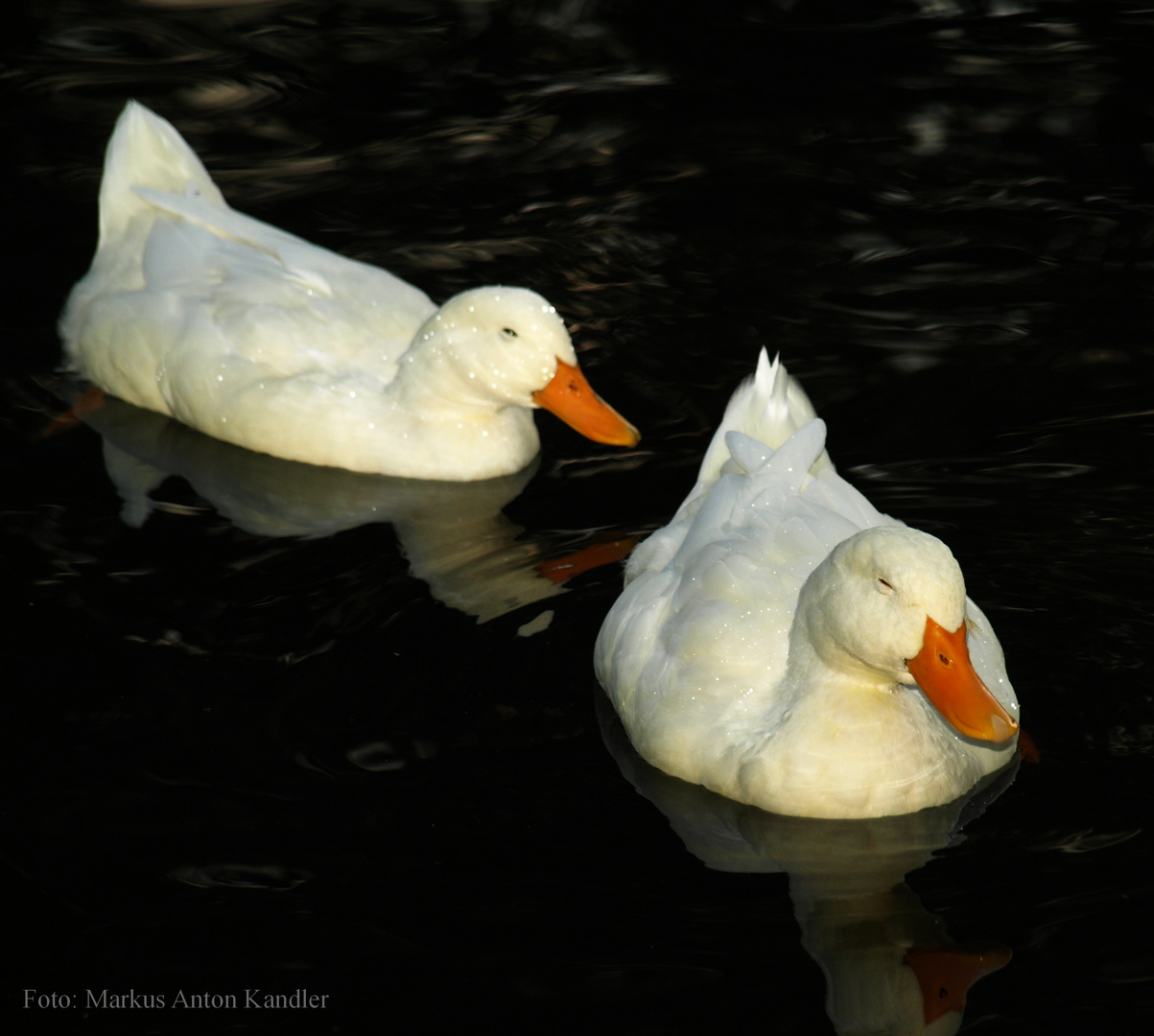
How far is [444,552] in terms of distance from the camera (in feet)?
20.8

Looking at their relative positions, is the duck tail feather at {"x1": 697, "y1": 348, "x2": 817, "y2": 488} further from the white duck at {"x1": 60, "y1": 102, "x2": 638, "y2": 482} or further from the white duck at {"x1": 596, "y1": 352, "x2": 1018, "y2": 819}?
the white duck at {"x1": 60, "y1": 102, "x2": 638, "y2": 482}

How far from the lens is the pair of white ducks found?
4.58m

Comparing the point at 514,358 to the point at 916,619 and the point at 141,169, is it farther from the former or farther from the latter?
the point at 916,619

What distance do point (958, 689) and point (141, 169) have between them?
506cm

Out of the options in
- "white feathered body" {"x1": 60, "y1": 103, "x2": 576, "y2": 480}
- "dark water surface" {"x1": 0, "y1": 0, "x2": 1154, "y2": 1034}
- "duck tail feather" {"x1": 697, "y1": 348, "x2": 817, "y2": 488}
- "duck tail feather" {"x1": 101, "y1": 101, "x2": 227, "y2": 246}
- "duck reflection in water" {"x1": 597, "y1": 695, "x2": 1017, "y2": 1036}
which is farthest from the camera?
"duck tail feather" {"x1": 101, "y1": 101, "x2": 227, "y2": 246}

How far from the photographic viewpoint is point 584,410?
670cm

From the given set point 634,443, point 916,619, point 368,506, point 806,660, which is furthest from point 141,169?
point 916,619

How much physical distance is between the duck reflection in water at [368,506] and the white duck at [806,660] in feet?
2.44

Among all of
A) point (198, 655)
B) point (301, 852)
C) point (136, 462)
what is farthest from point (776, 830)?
point (136, 462)

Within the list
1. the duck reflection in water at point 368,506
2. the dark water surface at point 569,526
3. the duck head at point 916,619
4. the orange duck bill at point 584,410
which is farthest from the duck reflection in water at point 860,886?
the orange duck bill at point 584,410

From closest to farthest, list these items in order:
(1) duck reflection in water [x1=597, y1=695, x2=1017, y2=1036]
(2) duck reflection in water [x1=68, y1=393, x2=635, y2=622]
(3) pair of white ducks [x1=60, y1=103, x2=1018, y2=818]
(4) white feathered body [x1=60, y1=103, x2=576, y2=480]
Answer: (1) duck reflection in water [x1=597, y1=695, x2=1017, y2=1036] < (3) pair of white ducks [x1=60, y1=103, x2=1018, y2=818] < (2) duck reflection in water [x1=68, y1=393, x2=635, y2=622] < (4) white feathered body [x1=60, y1=103, x2=576, y2=480]

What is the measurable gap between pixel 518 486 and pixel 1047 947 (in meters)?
3.28

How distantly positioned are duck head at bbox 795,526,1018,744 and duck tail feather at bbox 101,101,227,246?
4.43m

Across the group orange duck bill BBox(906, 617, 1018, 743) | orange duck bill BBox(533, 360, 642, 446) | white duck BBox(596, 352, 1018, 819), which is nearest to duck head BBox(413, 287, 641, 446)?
orange duck bill BBox(533, 360, 642, 446)
